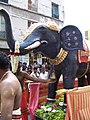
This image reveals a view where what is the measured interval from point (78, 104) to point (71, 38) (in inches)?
53.6

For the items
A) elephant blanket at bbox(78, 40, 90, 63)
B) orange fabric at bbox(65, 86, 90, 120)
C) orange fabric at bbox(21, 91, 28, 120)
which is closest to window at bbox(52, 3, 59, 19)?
elephant blanket at bbox(78, 40, 90, 63)

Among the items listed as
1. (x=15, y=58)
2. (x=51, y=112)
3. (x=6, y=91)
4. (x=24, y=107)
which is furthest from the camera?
(x=51, y=112)

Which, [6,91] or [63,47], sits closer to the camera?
[6,91]

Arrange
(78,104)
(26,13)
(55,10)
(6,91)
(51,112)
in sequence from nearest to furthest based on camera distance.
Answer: (6,91) → (78,104) → (51,112) → (26,13) → (55,10)

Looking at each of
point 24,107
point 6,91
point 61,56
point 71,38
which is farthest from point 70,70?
point 6,91

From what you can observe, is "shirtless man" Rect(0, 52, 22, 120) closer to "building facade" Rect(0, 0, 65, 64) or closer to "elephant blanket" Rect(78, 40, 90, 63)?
"elephant blanket" Rect(78, 40, 90, 63)

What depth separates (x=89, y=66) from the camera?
5145 millimetres

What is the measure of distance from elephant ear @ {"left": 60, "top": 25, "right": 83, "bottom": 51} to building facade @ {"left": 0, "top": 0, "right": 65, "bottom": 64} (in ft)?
35.0

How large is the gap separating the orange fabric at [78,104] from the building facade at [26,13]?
11614 mm

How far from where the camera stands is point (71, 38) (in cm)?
446

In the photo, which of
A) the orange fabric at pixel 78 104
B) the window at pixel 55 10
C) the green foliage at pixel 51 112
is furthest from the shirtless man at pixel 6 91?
the window at pixel 55 10

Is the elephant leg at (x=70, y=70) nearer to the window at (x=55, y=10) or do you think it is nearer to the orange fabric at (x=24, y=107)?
the orange fabric at (x=24, y=107)

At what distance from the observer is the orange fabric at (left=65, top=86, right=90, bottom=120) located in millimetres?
3359

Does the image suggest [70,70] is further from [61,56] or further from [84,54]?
[84,54]
